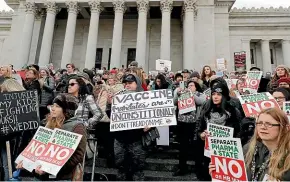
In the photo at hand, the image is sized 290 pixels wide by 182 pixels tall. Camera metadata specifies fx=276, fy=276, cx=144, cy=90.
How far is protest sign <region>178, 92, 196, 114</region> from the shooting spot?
275 inches

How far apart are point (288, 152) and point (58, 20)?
35.1 m

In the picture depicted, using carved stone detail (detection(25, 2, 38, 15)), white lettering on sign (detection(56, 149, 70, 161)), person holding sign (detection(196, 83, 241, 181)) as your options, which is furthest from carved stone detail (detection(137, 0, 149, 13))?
white lettering on sign (detection(56, 149, 70, 161))

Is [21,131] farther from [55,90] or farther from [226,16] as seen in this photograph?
[226,16]

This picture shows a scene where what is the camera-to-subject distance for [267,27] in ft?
117

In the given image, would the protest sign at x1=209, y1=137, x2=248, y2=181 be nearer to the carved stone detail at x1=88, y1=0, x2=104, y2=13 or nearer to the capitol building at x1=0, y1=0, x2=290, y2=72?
the capitol building at x1=0, y1=0, x2=290, y2=72

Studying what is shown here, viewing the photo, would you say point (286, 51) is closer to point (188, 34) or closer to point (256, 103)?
point (188, 34)

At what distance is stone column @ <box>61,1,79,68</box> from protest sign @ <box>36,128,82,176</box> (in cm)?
2417

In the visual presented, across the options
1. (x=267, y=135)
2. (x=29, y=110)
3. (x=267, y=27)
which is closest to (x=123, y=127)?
(x=29, y=110)

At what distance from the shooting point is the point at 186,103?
7078mm

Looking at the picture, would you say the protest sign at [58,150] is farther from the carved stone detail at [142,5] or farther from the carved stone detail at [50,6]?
the carved stone detail at [50,6]

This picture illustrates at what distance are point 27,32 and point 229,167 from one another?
97.8ft

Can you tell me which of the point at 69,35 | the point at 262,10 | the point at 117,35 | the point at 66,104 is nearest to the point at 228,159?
the point at 66,104

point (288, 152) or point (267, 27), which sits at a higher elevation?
point (267, 27)

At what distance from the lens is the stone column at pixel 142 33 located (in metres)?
26.5
